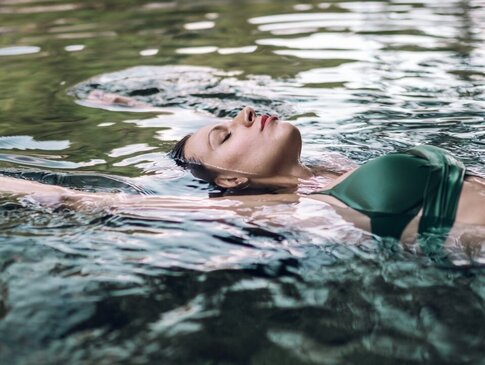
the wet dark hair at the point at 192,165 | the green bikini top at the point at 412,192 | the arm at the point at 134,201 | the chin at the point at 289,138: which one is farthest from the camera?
the wet dark hair at the point at 192,165

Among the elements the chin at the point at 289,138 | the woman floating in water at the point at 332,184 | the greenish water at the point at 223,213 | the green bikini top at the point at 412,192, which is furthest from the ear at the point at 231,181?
the green bikini top at the point at 412,192

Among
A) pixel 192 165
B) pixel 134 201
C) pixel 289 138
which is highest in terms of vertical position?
pixel 289 138

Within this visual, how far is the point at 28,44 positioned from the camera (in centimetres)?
929

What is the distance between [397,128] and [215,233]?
2565 mm

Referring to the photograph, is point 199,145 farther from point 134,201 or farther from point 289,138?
point 134,201

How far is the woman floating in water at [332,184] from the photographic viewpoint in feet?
11.5

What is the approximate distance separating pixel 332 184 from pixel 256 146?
61 centimetres

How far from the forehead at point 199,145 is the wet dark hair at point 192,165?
35 mm

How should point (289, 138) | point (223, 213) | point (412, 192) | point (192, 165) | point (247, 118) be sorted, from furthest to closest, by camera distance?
point (192, 165), point (247, 118), point (289, 138), point (223, 213), point (412, 192)

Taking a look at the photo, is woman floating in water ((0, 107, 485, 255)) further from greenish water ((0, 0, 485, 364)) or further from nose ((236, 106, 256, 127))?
greenish water ((0, 0, 485, 364))

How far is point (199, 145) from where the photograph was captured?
4695mm

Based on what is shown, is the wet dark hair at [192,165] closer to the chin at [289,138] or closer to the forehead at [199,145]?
the forehead at [199,145]

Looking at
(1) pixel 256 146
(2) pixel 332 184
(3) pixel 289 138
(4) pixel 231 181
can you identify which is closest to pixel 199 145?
(4) pixel 231 181

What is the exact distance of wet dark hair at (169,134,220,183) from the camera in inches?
182
